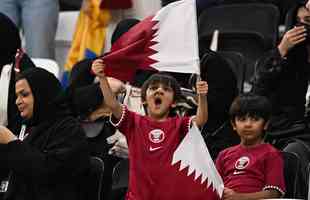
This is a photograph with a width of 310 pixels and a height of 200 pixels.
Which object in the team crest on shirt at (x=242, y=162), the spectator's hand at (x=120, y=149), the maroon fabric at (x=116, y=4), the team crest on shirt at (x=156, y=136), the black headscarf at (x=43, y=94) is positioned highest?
the maroon fabric at (x=116, y=4)

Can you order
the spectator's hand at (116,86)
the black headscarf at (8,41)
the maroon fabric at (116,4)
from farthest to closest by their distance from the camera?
the maroon fabric at (116,4) → the black headscarf at (8,41) → the spectator's hand at (116,86)

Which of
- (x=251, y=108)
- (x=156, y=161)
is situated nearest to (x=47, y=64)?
(x=156, y=161)

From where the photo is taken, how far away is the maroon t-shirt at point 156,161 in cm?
721

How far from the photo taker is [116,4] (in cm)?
1077

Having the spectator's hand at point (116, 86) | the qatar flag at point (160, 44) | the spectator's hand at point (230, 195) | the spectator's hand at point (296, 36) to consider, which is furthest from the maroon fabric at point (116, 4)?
the spectator's hand at point (230, 195)

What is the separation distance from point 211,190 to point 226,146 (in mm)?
1019

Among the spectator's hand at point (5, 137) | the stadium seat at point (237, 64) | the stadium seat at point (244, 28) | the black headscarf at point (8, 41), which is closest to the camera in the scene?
the spectator's hand at point (5, 137)

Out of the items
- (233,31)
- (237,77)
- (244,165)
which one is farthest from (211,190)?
(233,31)

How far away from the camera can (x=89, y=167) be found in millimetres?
7305

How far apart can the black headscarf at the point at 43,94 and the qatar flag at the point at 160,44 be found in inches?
15.3

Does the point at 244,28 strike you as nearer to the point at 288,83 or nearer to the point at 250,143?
the point at 288,83

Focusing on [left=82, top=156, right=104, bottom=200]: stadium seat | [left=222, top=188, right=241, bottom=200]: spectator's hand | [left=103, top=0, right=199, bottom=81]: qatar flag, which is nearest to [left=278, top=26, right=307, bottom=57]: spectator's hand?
[left=103, top=0, right=199, bottom=81]: qatar flag

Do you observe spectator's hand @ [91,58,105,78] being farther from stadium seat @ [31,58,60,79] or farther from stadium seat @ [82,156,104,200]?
stadium seat @ [31,58,60,79]

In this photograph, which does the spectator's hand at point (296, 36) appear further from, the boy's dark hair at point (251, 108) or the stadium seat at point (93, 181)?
the stadium seat at point (93, 181)
